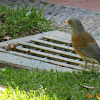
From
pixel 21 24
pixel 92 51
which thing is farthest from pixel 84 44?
pixel 21 24

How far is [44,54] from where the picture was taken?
5.37 m

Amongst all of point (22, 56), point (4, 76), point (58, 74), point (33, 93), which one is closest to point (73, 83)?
point (58, 74)

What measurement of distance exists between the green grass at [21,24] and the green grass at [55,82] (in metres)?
2.17

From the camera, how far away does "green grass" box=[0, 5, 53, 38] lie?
679 centimetres

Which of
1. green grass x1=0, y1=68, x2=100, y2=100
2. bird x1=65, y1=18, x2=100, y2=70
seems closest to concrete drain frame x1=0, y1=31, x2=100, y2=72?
green grass x1=0, y1=68, x2=100, y2=100

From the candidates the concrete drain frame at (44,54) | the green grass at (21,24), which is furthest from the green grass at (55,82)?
the green grass at (21,24)

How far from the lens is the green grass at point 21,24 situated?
6785 mm

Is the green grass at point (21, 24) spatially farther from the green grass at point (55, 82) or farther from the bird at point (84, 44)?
the bird at point (84, 44)

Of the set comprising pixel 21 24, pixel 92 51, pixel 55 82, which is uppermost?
pixel 92 51

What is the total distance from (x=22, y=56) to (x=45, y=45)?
0.79 m

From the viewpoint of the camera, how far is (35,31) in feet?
22.8

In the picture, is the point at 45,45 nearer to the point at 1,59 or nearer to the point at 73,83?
the point at 1,59

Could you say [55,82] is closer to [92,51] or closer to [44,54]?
[92,51]

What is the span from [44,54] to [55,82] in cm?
136
